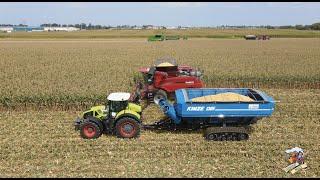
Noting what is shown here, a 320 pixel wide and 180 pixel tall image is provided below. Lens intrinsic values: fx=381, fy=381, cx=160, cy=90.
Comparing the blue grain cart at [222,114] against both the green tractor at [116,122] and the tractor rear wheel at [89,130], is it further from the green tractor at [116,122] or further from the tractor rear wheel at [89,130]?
the tractor rear wheel at [89,130]

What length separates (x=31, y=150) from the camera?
889 centimetres

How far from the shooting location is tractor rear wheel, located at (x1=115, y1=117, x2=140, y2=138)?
9586 millimetres

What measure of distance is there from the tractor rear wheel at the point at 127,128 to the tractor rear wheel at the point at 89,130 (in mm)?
518

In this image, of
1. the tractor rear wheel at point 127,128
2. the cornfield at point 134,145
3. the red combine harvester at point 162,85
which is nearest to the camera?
the cornfield at point 134,145

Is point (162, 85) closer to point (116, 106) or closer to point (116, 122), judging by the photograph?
point (116, 106)

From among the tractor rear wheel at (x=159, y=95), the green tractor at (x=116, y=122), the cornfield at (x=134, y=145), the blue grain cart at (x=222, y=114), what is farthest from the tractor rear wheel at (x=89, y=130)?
the tractor rear wheel at (x=159, y=95)

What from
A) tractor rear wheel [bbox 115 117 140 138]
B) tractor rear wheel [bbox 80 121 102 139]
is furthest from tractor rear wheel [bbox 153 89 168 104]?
tractor rear wheel [bbox 80 121 102 139]

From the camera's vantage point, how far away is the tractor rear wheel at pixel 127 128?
959 cm

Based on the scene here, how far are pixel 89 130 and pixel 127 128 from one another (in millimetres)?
981

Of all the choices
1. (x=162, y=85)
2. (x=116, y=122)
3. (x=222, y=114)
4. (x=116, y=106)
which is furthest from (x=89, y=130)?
(x=162, y=85)

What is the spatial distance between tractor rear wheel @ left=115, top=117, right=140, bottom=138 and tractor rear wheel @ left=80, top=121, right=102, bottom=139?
0.52 m

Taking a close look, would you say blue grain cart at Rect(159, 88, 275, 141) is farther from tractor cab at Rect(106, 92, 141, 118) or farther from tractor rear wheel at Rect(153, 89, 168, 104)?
tractor rear wheel at Rect(153, 89, 168, 104)

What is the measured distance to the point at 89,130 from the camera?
31.9 ft

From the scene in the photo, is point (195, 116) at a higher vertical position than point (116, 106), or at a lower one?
lower
